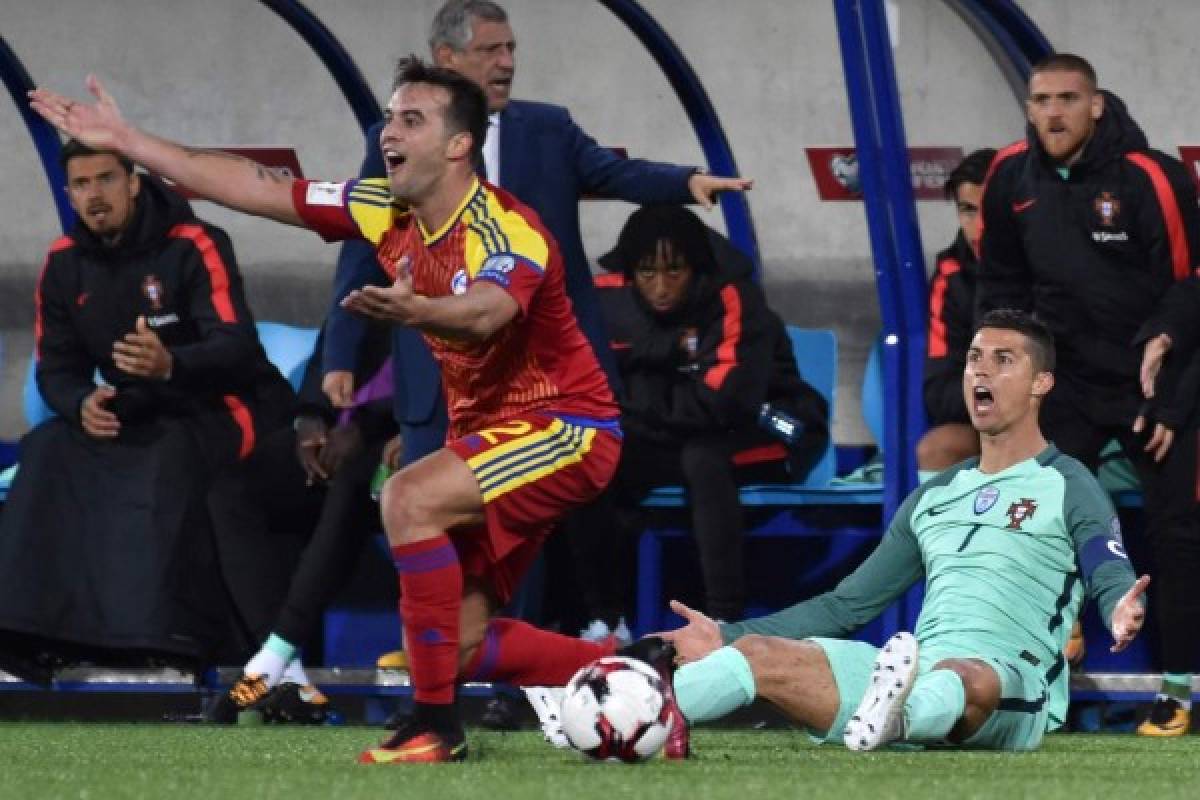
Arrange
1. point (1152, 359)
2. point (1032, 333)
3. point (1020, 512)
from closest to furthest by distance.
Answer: point (1020, 512) < point (1032, 333) < point (1152, 359)

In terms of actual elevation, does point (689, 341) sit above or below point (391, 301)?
below

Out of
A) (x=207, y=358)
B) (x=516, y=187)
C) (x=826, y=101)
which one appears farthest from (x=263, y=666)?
(x=826, y=101)

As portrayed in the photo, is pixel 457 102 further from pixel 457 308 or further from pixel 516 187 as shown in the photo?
pixel 516 187

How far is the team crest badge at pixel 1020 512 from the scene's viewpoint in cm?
599

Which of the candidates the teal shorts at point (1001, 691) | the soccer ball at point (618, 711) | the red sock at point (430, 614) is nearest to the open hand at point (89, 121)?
the red sock at point (430, 614)

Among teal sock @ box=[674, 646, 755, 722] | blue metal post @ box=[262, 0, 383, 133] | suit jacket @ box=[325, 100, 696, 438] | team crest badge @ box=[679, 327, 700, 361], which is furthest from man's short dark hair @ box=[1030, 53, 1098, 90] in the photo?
blue metal post @ box=[262, 0, 383, 133]

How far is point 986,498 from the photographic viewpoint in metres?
6.08

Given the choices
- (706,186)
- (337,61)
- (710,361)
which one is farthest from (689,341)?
(337,61)

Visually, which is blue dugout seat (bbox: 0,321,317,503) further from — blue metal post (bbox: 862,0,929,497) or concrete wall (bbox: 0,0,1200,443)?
blue metal post (bbox: 862,0,929,497)

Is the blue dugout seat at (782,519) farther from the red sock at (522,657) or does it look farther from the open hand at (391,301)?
the open hand at (391,301)

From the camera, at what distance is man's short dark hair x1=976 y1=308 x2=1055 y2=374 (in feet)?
20.1

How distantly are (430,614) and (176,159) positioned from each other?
1.25 m

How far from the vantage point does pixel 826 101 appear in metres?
9.48

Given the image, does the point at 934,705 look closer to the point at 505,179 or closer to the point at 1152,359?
the point at 1152,359
